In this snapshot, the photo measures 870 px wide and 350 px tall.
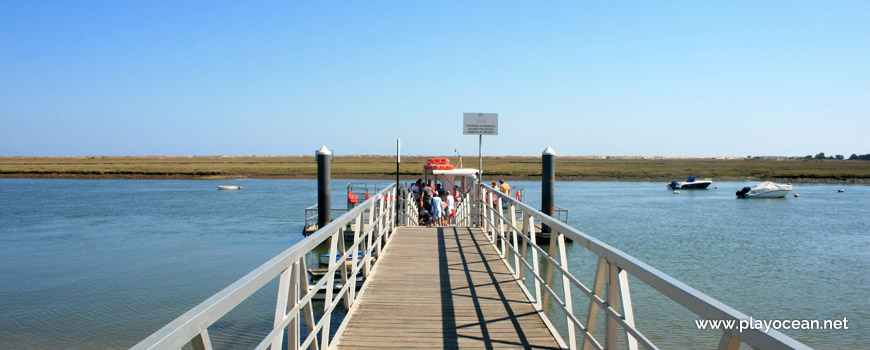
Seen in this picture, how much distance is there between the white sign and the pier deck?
524cm

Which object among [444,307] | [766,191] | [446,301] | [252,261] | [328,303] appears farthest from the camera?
[766,191]

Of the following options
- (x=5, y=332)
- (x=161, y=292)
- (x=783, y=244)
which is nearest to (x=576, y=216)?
(x=783, y=244)

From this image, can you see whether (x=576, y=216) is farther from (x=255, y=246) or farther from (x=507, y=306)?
(x=507, y=306)

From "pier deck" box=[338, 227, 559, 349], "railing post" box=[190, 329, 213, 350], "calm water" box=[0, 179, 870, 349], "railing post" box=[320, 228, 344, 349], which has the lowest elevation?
"calm water" box=[0, 179, 870, 349]

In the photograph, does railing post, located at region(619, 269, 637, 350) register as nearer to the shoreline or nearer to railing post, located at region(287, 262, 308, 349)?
railing post, located at region(287, 262, 308, 349)

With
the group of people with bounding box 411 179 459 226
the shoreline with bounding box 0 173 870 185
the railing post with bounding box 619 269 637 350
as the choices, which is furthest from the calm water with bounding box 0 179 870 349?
the shoreline with bounding box 0 173 870 185

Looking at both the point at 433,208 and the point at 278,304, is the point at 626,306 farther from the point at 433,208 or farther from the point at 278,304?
the point at 433,208

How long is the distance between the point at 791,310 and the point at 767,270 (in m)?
5.18

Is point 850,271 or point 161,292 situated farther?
point 850,271

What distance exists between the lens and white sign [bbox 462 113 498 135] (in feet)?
46.6

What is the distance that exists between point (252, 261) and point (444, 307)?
14.9 m

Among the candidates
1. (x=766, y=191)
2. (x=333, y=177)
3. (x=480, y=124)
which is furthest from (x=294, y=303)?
(x=333, y=177)

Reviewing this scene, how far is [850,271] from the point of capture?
18359 mm

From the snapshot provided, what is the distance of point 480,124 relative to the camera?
14359mm
